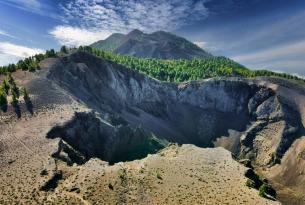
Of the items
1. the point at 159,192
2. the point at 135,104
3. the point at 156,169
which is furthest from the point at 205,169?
the point at 135,104

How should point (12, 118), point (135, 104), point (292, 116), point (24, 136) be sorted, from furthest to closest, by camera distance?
point (135, 104)
point (292, 116)
point (12, 118)
point (24, 136)

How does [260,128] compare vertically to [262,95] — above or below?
below

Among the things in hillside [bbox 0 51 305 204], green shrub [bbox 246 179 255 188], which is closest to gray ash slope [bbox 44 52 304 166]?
hillside [bbox 0 51 305 204]

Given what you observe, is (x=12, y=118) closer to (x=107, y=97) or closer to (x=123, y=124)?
(x=123, y=124)

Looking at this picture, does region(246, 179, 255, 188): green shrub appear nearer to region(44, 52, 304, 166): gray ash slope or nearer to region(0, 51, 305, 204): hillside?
region(0, 51, 305, 204): hillside

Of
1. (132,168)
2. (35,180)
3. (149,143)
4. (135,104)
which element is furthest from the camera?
(135,104)

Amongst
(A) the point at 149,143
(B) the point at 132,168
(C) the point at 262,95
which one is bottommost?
(A) the point at 149,143

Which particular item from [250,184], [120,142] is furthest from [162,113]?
[250,184]

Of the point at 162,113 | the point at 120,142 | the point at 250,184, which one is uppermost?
the point at 250,184

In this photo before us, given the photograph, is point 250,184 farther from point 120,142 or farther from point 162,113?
point 162,113
